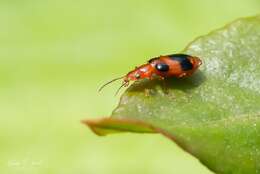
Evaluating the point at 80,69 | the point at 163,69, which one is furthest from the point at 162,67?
the point at 80,69

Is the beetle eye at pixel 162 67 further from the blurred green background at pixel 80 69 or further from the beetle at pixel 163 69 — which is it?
the blurred green background at pixel 80 69

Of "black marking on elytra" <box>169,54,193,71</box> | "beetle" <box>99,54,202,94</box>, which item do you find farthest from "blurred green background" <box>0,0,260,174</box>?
"black marking on elytra" <box>169,54,193,71</box>

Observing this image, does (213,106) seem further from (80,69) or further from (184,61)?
(80,69)

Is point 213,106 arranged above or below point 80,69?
below

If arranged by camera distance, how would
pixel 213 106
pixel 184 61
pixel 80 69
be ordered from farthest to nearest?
1. pixel 80 69
2. pixel 184 61
3. pixel 213 106

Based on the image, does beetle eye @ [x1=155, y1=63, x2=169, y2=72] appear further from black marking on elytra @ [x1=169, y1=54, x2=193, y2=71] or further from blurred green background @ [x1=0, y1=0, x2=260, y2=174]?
blurred green background @ [x1=0, y1=0, x2=260, y2=174]

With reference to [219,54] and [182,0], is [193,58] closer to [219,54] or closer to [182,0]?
[219,54]
